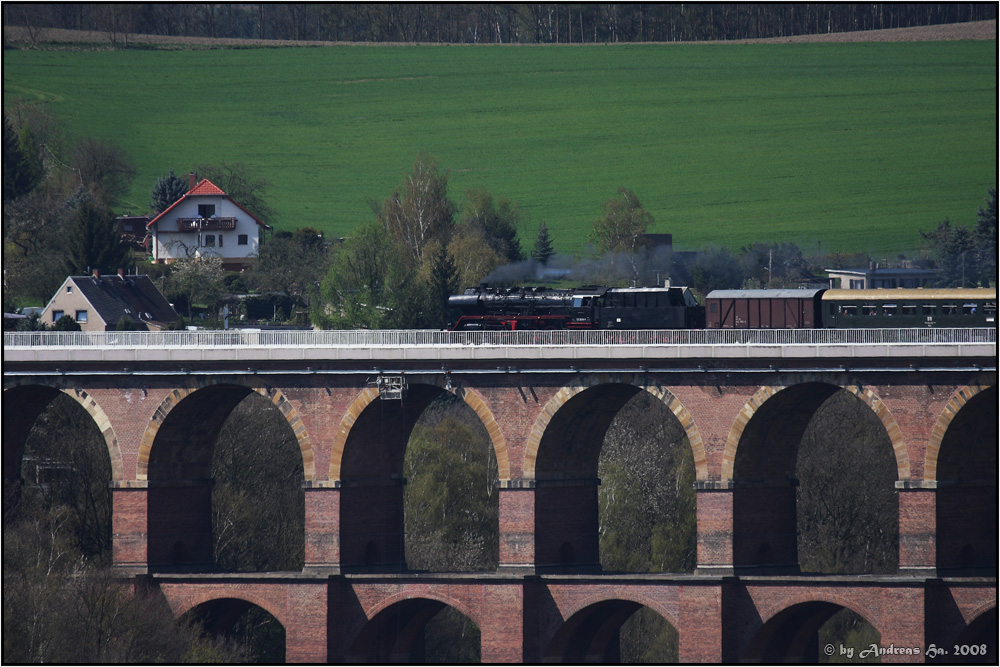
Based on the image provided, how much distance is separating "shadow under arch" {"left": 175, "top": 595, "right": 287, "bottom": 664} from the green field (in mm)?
65136

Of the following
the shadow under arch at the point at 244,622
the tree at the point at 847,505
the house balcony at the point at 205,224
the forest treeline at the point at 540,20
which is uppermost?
the forest treeline at the point at 540,20

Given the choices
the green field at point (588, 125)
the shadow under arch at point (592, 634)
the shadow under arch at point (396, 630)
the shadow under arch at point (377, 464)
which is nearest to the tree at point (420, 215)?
the green field at point (588, 125)

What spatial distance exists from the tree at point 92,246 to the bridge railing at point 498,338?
46.7 metres

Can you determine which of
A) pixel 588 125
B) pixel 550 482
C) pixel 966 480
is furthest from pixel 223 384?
pixel 588 125

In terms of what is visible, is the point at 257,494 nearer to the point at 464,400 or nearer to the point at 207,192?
the point at 464,400

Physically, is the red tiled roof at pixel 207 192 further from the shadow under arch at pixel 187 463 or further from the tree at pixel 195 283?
the shadow under arch at pixel 187 463

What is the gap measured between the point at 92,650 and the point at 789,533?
29.4m

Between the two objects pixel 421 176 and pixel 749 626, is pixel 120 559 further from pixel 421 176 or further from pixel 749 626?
pixel 421 176

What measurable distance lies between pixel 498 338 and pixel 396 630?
14.1 meters

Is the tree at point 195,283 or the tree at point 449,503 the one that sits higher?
the tree at point 195,283

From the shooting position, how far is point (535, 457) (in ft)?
243

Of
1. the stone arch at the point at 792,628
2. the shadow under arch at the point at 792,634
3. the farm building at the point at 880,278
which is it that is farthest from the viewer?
the farm building at the point at 880,278

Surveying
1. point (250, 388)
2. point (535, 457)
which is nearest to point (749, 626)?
point (535, 457)

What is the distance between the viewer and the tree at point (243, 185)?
156750 mm
